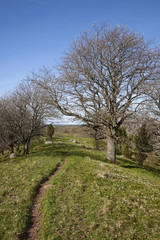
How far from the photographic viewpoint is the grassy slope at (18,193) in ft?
20.2

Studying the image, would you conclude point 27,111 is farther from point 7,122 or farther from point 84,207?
Answer: point 84,207

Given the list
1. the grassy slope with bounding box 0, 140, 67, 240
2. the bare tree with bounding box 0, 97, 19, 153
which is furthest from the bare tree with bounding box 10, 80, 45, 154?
the grassy slope with bounding box 0, 140, 67, 240

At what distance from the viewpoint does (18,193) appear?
29.0ft

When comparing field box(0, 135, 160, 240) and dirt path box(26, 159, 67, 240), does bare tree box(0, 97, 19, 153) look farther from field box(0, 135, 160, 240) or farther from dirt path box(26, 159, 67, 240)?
dirt path box(26, 159, 67, 240)

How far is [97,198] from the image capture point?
7777 mm

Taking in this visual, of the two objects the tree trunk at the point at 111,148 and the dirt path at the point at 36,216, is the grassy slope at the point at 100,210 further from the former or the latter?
the tree trunk at the point at 111,148

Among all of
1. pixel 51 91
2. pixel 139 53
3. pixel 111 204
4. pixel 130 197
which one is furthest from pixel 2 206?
pixel 139 53

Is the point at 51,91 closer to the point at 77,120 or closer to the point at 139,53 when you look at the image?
the point at 77,120

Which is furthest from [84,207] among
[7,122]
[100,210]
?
[7,122]

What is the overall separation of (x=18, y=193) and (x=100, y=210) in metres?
5.57

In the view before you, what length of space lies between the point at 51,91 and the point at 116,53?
8260 millimetres

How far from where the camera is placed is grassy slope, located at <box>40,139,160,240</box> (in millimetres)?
5676

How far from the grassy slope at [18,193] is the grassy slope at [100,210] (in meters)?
1.07

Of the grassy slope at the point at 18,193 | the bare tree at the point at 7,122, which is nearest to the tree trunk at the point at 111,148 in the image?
the grassy slope at the point at 18,193
